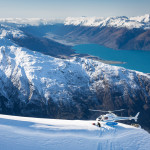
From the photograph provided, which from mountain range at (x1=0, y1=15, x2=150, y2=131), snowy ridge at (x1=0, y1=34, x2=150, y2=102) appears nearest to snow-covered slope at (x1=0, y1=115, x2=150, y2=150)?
mountain range at (x1=0, y1=15, x2=150, y2=131)

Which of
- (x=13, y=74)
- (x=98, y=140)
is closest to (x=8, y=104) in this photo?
(x=13, y=74)

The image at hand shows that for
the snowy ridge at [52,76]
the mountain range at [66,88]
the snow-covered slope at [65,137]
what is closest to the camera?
the snow-covered slope at [65,137]

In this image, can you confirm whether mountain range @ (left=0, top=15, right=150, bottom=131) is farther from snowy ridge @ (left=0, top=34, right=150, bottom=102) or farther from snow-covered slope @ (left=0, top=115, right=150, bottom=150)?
snow-covered slope @ (left=0, top=115, right=150, bottom=150)

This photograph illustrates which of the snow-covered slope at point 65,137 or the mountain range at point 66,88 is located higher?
the mountain range at point 66,88

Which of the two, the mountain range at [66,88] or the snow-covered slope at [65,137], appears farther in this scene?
the mountain range at [66,88]

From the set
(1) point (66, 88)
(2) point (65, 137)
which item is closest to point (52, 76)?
(1) point (66, 88)

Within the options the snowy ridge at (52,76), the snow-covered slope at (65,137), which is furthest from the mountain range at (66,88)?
the snow-covered slope at (65,137)

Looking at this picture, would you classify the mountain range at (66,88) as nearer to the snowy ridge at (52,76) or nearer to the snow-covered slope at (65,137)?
the snowy ridge at (52,76)

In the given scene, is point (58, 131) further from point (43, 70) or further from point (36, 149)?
point (43, 70)
